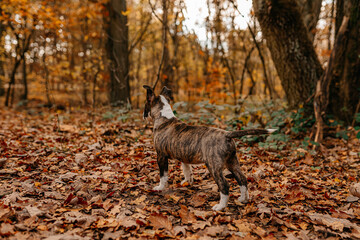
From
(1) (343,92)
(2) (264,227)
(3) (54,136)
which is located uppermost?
(1) (343,92)

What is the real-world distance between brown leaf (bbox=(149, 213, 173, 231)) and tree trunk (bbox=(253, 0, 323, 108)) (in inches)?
248

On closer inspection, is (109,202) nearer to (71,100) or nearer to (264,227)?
(264,227)

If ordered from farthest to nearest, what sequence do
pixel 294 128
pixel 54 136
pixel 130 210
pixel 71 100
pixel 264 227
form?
pixel 71 100, pixel 54 136, pixel 294 128, pixel 130 210, pixel 264 227

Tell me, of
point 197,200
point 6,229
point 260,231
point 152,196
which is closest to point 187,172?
point 197,200

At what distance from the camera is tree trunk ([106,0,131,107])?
37.4 feet

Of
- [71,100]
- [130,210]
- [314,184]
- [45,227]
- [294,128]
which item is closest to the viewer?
[45,227]

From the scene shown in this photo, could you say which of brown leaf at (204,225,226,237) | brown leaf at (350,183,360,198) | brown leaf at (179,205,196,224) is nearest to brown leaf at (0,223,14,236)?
brown leaf at (179,205,196,224)

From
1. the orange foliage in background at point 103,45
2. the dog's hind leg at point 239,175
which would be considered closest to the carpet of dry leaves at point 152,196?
the dog's hind leg at point 239,175

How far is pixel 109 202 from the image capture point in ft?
12.0

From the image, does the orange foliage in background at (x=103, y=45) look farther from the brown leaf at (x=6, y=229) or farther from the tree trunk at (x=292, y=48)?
the brown leaf at (x=6, y=229)

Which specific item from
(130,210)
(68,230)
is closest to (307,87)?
(130,210)

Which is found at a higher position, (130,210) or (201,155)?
(201,155)

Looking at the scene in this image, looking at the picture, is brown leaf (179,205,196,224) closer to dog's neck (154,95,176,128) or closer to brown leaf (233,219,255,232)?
brown leaf (233,219,255,232)

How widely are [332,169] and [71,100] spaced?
1587 cm
